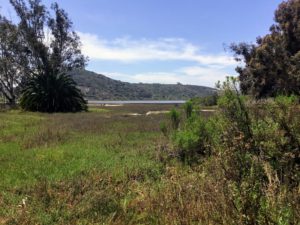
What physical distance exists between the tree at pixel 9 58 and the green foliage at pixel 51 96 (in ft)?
25.5

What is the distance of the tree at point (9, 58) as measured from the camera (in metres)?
48.9

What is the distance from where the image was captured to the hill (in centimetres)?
13925

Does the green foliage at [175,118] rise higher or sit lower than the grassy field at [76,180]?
higher

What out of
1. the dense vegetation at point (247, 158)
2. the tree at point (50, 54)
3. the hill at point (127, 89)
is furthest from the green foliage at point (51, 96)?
the hill at point (127, 89)

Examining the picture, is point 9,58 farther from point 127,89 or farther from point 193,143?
point 127,89

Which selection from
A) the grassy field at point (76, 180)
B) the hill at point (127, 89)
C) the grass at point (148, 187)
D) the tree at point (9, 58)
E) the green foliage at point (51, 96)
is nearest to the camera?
the grass at point (148, 187)

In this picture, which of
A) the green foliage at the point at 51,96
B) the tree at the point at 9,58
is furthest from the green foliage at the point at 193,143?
the tree at the point at 9,58

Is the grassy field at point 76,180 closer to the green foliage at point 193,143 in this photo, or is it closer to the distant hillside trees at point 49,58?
the green foliage at point 193,143

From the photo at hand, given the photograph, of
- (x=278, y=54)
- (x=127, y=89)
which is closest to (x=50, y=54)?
(x=278, y=54)

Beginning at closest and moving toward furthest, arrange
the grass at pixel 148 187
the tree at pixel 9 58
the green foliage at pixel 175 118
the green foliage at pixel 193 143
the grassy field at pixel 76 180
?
the grass at pixel 148 187 < the grassy field at pixel 76 180 < the green foliage at pixel 193 143 < the green foliage at pixel 175 118 < the tree at pixel 9 58

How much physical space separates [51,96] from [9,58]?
470 inches

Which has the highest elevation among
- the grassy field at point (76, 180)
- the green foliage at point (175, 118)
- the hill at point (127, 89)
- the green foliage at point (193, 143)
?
the hill at point (127, 89)

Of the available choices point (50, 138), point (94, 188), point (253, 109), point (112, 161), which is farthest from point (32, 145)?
point (253, 109)

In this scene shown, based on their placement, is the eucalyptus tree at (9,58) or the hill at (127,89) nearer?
the eucalyptus tree at (9,58)
